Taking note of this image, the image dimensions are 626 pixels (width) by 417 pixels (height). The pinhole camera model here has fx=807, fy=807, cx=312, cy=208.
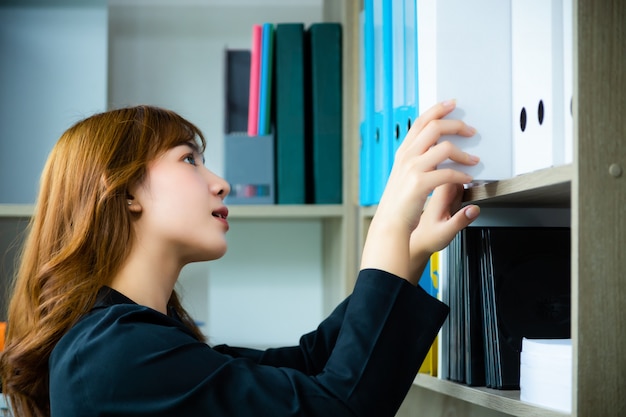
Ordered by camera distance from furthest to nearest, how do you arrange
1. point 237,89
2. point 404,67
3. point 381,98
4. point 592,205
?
point 237,89 < point 381,98 < point 404,67 < point 592,205

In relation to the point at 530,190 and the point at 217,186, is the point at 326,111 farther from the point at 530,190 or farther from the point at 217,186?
the point at 530,190

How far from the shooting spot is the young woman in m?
0.94

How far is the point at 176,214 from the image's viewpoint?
118cm

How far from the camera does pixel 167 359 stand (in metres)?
0.95

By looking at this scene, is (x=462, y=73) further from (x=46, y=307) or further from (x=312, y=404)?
(x=46, y=307)

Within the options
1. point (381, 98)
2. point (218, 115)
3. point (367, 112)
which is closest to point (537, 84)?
point (381, 98)

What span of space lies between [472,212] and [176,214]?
43 centimetres

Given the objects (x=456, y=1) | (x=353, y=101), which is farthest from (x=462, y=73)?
(x=353, y=101)

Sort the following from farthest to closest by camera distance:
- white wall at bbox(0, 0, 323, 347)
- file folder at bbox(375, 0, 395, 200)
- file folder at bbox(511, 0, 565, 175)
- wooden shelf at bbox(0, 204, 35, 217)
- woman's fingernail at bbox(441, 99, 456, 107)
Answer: white wall at bbox(0, 0, 323, 347) → wooden shelf at bbox(0, 204, 35, 217) → file folder at bbox(375, 0, 395, 200) → woman's fingernail at bbox(441, 99, 456, 107) → file folder at bbox(511, 0, 565, 175)

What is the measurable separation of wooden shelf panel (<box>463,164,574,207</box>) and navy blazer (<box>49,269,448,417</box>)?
15cm

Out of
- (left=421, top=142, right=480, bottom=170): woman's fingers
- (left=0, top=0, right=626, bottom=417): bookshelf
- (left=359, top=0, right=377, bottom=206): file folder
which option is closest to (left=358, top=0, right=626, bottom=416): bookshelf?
(left=0, top=0, right=626, bottom=417): bookshelf

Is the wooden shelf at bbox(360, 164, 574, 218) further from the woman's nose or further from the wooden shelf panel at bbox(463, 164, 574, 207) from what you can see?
the woman's nose

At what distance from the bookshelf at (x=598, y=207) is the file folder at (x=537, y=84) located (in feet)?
0.30

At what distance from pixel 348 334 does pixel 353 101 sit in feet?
3.10
